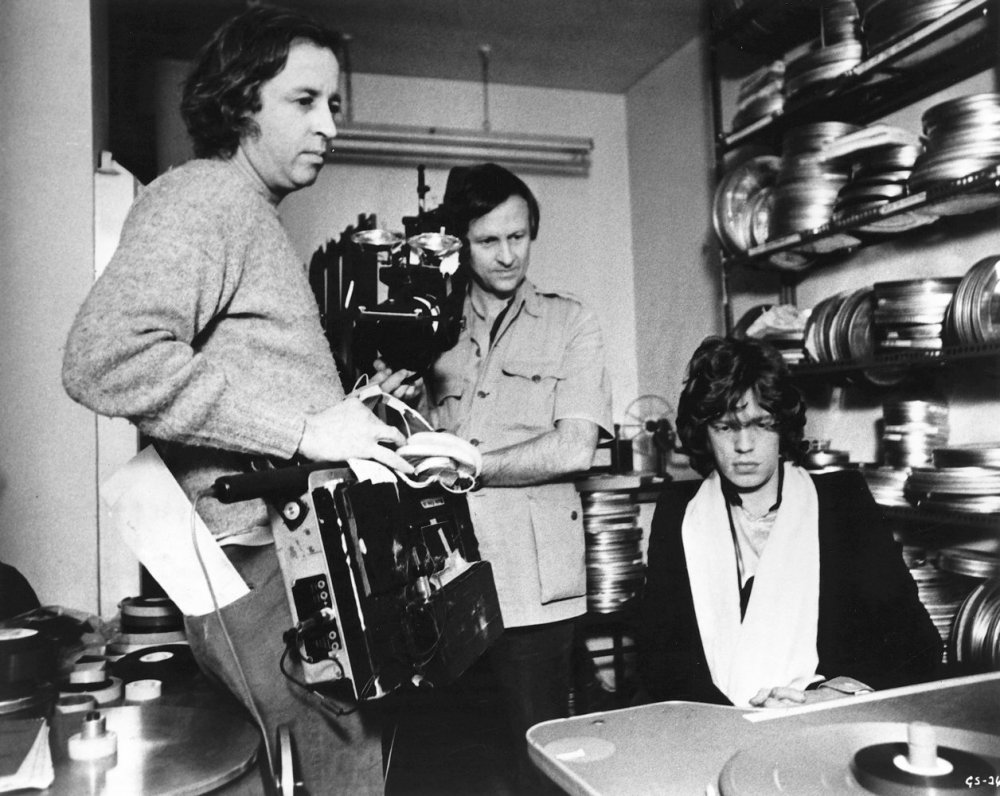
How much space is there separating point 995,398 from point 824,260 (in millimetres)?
838

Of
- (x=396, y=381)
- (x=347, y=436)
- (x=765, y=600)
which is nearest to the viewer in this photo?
(x=347, y=436)

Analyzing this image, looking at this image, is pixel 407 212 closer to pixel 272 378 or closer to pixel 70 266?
pixel 70 266

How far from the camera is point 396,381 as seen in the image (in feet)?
4.24

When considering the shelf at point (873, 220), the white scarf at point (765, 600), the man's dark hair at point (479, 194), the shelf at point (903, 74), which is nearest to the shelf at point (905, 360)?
the shelf at point (873, 220)

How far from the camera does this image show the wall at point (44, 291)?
2.13 metres

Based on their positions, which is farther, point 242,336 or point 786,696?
point 786,696

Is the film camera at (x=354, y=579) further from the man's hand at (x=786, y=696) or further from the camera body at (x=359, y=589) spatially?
the man's hand at (x=786, y=696)

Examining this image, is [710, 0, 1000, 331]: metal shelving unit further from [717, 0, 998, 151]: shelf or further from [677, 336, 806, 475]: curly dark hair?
[677, 336, 806, 475]: curly dark hair

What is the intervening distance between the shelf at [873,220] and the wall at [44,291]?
2050mm

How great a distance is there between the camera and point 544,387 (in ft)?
6.44

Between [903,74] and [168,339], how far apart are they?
2323 millimetres

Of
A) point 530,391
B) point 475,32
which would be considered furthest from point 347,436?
point 475,32

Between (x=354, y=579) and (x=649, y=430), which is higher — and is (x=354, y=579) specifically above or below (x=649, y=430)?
below

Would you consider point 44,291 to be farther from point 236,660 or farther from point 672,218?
point 672,218
